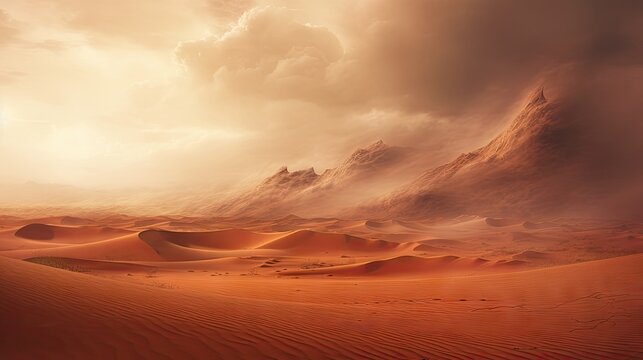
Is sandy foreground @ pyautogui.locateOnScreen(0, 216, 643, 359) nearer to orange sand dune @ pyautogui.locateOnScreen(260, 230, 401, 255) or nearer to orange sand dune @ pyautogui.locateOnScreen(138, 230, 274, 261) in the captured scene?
orange sand dune @ pyautogui.locateOnScreen(138, 230, 274, 261)

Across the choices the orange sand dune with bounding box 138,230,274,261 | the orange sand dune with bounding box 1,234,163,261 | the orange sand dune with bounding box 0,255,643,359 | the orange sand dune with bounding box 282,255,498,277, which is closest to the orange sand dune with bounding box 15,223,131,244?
the orange sand dune with bounding box 138,230,274,261

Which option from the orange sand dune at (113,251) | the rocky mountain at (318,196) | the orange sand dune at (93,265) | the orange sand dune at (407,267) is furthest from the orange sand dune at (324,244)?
the rocky mountain at (318,196)

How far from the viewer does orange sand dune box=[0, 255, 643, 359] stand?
220 inches

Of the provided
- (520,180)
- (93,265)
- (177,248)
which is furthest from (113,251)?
(520,180)

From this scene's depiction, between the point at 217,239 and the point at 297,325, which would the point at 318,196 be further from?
the point at 297,325

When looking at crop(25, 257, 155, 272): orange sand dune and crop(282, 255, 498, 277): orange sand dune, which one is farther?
crop(282, 255, 498, 277): orange sand dune

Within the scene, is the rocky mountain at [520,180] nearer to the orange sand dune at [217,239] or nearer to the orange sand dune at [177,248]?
the orange sand dune at [217,239]

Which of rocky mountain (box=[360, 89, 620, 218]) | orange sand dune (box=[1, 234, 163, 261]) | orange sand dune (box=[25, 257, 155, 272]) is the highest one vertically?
→ rocky mountain (box=[360, 89, 620, 218])

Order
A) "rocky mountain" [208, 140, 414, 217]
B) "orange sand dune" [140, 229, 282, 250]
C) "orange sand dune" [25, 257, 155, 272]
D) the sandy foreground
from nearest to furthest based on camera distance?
the sandy foreground, "orange sand dune" [25, 257, 155, 272], "orange sand dune" [140, 229, 282, 250], "rocky mountain" [208, 140, 414, 217]

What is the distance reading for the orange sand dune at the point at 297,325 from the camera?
5582mm

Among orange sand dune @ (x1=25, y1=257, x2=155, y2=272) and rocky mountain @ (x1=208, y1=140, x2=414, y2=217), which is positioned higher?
rocky mountain @ (x1=208, y1=140, x2=414, y2=217)

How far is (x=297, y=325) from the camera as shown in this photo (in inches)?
309

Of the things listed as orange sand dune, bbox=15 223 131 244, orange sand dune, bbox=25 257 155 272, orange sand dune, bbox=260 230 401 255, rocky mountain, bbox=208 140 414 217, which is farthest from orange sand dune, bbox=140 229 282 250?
rocky mountain, bbox=208 140 414 217

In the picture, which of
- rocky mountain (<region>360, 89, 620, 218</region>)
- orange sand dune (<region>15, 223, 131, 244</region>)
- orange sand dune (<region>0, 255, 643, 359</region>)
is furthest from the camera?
rocky mountain (<region>360, 89, 620, 218</region>)
